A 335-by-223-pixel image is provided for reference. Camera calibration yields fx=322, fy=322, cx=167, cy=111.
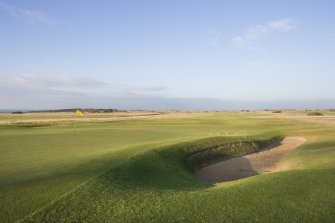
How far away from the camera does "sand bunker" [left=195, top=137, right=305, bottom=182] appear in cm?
2056

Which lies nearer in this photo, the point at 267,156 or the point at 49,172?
the point at 49,172

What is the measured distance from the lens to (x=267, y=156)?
25688mm

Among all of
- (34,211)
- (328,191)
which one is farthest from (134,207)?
(328,191)

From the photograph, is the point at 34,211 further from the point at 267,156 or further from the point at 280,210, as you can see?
the point at 267,156

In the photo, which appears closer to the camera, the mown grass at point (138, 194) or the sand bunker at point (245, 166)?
the mown grass at point (138, 194)

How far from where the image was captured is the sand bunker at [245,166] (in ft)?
67.5

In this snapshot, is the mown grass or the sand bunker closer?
the mown grass

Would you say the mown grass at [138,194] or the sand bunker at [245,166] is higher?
the mown grass at [138,194]

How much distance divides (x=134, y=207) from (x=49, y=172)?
17.0 ft

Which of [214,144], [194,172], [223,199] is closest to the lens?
[223,199]

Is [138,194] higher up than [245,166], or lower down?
higher up

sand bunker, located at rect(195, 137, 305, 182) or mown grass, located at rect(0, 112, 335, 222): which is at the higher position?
mown grass, located at rect(0, 112, 335, 222)

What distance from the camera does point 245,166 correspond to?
75.3 feet

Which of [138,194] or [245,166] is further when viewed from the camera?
[245,166]
